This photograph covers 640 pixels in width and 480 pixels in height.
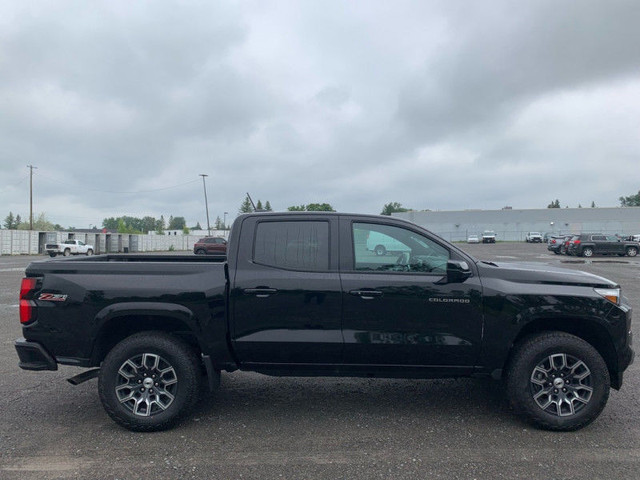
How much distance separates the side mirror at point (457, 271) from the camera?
3.90 metres

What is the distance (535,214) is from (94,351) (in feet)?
271

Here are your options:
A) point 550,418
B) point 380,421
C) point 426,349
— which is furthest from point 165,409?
point 550,418

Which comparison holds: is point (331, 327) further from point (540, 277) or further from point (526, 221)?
point (526, 221)

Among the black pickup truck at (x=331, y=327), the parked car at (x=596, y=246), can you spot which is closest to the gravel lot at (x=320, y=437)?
the black pickup truck at (x=331, y=327)

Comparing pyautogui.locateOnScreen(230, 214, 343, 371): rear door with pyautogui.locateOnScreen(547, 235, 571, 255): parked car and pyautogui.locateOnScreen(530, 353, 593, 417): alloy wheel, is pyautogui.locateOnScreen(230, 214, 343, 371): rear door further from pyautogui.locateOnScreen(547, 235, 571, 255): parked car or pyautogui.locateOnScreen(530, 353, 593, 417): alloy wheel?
pyautogui.locateOnScreen(547, 235, 571, 255): parked car

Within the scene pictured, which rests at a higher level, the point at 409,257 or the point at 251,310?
the point at 409,257

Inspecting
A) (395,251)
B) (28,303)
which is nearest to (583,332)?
(395,251)

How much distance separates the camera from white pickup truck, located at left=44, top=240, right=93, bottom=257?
36.3 metres

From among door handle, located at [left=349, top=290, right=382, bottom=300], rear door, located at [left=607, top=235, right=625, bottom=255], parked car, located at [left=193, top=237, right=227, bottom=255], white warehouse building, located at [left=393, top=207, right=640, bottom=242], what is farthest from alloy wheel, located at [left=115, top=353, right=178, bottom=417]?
white warehouse building, located at [left=393, top=207, right=640, bottom=242]

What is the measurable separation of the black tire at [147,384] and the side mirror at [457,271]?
7.64ft

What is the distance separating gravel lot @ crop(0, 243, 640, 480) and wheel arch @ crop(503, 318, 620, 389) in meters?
0.53

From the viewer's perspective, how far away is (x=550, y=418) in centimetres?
393

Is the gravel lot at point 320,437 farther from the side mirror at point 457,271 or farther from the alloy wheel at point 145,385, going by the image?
the side mirror at point 457,271

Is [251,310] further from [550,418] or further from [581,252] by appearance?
[581,252]
